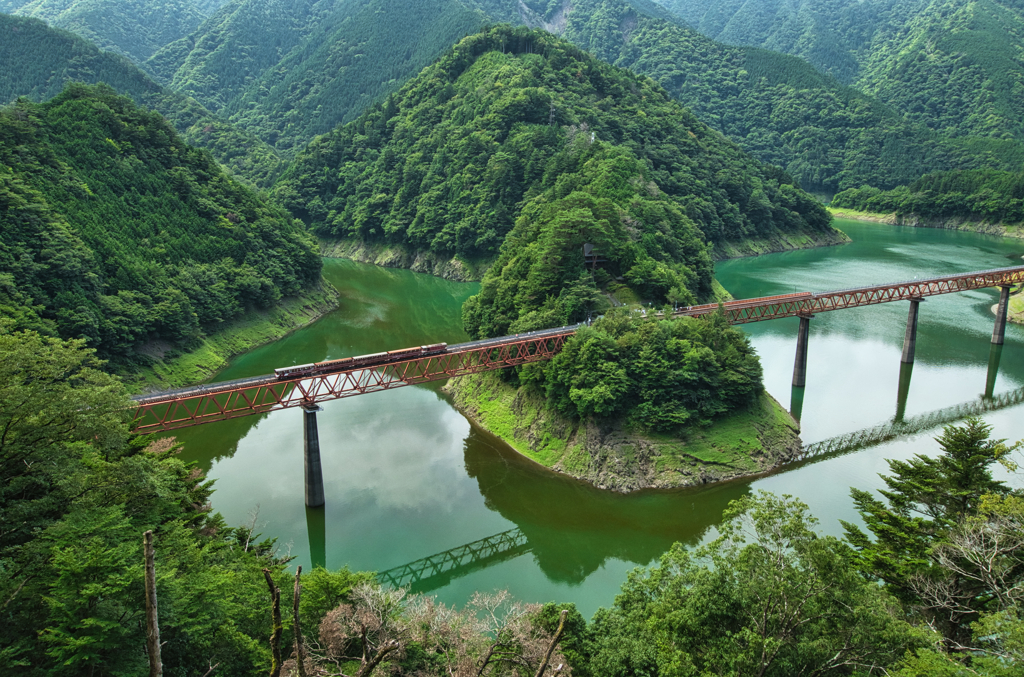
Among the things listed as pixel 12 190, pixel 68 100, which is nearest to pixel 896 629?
pixel 12 190

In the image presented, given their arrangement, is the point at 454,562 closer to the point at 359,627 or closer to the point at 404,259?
the point at 359,627

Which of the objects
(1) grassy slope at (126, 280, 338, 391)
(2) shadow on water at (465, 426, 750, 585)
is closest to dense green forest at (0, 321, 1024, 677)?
(2) shadow on water at (465, 426, 750, 585)

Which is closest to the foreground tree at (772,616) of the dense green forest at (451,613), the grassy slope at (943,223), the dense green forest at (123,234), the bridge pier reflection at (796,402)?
the dense green forest at (451,613)

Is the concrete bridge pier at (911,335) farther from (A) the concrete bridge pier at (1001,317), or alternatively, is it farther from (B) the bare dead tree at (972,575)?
(B) the bare dead tree at (972,575)

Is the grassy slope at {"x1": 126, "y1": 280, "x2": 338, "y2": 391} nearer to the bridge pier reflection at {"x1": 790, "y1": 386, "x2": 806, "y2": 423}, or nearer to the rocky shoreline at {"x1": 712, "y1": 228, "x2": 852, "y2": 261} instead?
the bridge pier reflection at {"x1": 790, "y1": 386, "x2": 806, "y2": 423}

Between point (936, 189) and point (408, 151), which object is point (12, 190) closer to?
point (408, 151)

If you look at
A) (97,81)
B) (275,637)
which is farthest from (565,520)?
(97,81)
